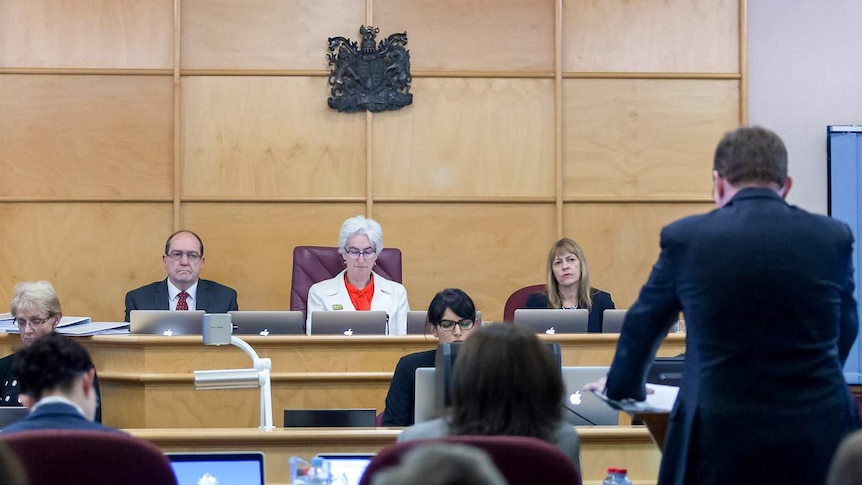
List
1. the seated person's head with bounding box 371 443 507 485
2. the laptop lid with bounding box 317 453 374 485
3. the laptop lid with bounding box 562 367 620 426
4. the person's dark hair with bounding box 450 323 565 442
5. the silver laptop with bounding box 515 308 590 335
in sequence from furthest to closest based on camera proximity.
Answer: the silver laptop with bounding box 515 308 590 335 < the laptop lid with bounding box 562 367 620 426 < the laptop lid with bounding box 317 453 374 485 < the person's dark hair with bounding box 450 323 565 442 < the seated person's head with bounding box 371 443 507 485

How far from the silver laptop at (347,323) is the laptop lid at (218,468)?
1.84 meters

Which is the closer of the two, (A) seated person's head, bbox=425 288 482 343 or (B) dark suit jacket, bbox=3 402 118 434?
(B) dark suit jacket, bbox=3 402 118 434

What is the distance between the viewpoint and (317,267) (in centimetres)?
571

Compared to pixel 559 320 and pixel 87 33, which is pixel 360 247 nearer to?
pixel 559 320

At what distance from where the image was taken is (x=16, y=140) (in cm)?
640

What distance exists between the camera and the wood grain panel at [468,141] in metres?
6.54

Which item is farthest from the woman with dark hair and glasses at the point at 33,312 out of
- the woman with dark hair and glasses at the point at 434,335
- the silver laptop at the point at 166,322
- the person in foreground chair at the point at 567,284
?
the person in foreground chair at the point at 567,284

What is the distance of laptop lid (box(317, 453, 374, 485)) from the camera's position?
8.98ft

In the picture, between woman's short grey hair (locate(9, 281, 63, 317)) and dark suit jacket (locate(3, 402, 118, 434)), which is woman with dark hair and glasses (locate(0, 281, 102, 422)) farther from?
dark suit jacket (locate(3, 402, 118, 434))

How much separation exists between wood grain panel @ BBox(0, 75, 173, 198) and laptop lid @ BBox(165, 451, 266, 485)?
13.1 ft

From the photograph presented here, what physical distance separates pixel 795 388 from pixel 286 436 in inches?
53.7

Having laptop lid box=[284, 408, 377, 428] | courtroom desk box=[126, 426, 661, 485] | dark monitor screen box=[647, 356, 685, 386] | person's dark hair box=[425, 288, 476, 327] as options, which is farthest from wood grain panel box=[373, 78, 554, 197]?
courtroom desk box=[126, 426, 661, 485]

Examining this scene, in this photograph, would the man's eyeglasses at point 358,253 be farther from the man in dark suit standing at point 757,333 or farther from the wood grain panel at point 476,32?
the man in dark suit standing at point 757,333

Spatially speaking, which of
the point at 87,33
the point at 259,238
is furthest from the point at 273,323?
the point at 87,33
